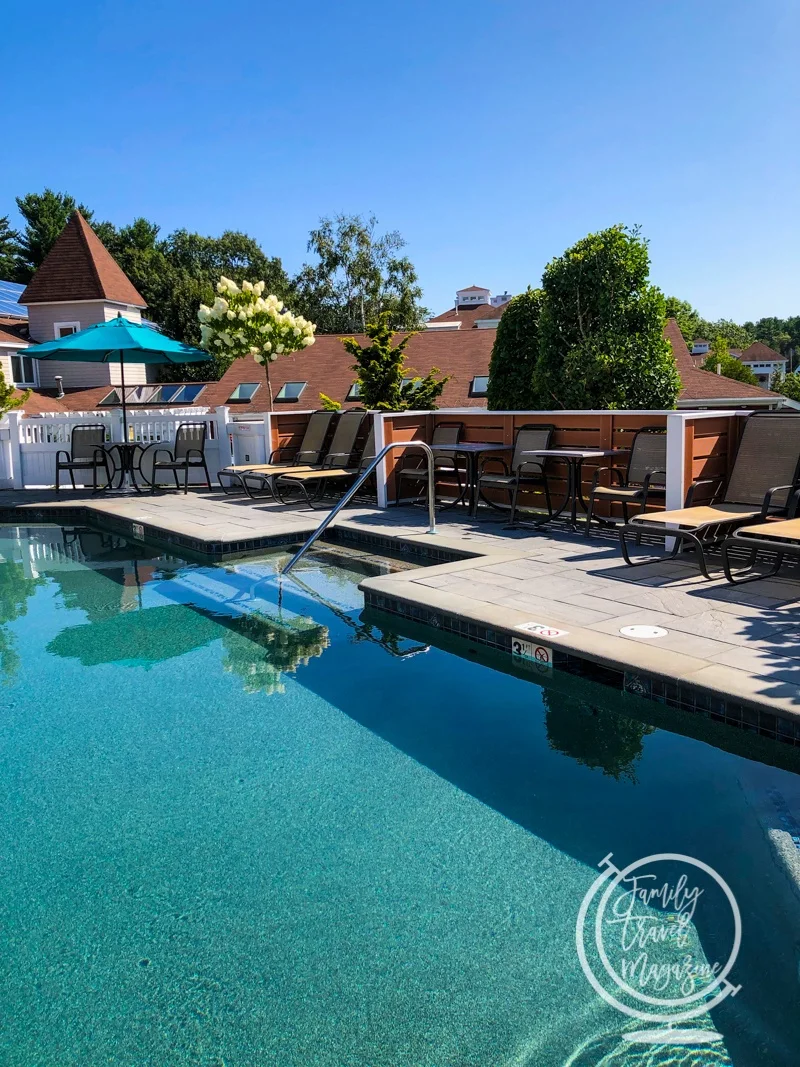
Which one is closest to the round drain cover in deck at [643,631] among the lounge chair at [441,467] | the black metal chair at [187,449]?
the lounge chair at [441,467]

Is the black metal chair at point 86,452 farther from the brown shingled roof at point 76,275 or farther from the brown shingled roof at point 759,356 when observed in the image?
the brown shingled roof at point 759,356

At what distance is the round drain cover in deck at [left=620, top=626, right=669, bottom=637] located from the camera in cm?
431

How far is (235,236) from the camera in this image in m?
Answer: 48.7

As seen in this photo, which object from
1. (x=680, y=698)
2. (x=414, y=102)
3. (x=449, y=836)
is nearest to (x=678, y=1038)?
(x=449, y=836)

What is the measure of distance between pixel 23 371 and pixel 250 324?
18716 millimetres

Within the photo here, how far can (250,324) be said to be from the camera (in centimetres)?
1461

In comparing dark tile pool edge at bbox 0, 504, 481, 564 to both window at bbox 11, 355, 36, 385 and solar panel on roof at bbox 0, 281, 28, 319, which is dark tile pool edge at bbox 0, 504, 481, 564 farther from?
solar panel on roof at bbox 0, 281, 28, 319

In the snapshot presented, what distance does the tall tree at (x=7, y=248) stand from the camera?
40.7 meters

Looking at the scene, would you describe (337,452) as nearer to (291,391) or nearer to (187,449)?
(187,449)

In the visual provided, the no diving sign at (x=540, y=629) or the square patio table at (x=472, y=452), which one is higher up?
the square patio table at (x=472, y=452)

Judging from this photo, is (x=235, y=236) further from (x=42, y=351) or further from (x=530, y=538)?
(x=530, y=538)

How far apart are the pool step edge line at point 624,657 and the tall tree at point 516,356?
793 centimetres

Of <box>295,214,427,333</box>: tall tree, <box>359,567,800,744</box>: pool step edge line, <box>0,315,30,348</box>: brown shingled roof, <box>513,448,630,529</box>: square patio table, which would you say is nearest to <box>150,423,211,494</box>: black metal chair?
<box>513,448,630,529</box>: square patio table

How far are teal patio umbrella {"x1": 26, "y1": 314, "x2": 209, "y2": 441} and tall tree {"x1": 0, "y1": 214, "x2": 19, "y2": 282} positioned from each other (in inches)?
1325
